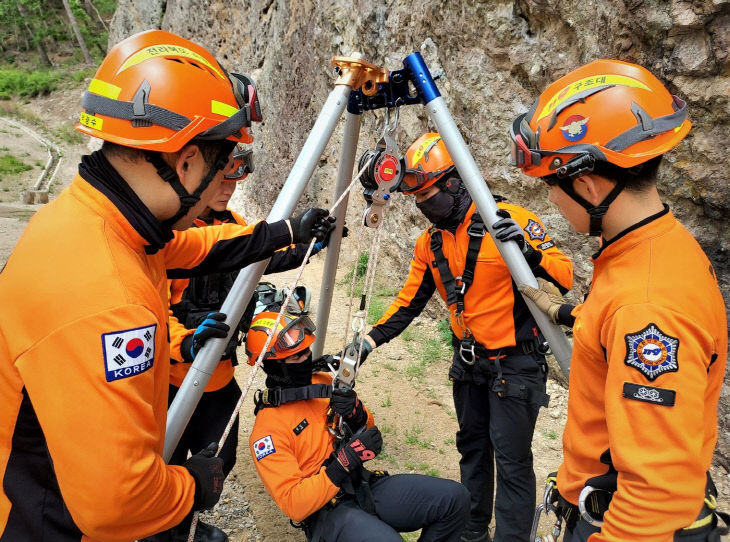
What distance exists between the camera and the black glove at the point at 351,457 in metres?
2.71

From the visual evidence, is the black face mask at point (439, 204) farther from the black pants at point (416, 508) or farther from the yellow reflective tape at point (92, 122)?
the yellow reflective tape at point (92, 122)

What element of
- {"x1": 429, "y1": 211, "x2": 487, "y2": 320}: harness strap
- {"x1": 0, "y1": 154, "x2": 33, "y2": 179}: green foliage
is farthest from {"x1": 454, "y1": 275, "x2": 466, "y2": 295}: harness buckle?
{"x1": 0, "y1": 154, "x2": 33, "y2": 179}: green foliage

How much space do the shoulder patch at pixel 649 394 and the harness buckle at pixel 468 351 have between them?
181 centimetres

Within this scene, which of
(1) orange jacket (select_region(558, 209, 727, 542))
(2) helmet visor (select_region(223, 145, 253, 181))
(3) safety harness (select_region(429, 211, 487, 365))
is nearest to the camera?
(1) orange jacket (select_region(558, 209, 727, 542))

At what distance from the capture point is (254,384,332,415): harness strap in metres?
2.98

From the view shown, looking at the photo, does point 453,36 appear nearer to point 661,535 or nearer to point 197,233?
point 197,233

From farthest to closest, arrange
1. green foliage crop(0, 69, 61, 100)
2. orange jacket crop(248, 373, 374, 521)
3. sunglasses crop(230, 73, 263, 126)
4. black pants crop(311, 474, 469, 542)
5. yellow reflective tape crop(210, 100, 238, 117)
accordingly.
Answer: green foliage crop(0, 69, 61, 100)
black pants crop(311, 474, 469, 542)
orange jacket crop(248, 373, 374, 521)
sunglasses crop(230, 73, 263, 126)
yellow reflective tape crop(210, 100, 238, 117)

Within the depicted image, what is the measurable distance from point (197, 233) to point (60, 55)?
49.3 meters

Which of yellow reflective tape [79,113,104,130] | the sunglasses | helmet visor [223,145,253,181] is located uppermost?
helmet visor [223,145,253,181]

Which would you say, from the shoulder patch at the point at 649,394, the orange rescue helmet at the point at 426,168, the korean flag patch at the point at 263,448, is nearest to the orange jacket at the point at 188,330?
the korean flag patch at the point at 263,448

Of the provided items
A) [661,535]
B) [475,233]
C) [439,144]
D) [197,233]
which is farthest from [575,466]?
[439,144]

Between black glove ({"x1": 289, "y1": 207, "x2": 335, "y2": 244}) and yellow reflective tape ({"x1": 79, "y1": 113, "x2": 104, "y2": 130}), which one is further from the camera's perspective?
black glove ({"x1": 289, "y1": 207, "x2": 335, "y2": 244})

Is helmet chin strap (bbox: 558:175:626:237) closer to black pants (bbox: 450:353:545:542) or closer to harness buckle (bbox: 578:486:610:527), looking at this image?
harness buckle (bbox: 578:486:610:527)

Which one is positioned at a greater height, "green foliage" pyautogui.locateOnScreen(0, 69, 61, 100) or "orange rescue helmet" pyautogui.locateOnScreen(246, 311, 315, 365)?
"green foliage" pyautogui.locateOnScreen(0, 69, 61, 100)
